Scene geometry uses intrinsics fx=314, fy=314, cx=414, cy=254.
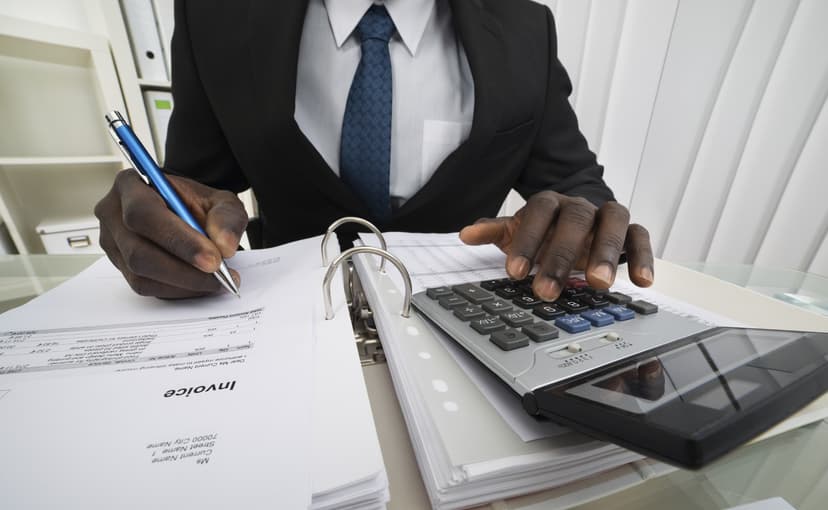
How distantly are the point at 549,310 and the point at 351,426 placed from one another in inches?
6.4

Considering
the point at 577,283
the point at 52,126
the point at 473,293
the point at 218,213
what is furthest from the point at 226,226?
the point at 52,126

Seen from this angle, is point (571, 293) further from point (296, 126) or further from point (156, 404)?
point (296, 126)

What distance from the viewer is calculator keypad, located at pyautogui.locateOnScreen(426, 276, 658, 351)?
0.20m

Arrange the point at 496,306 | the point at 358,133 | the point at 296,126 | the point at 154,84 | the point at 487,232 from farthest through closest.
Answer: the point at 154,84, the point at 358,133, the point at 296,126, the point at 487,232, the point at 496,306

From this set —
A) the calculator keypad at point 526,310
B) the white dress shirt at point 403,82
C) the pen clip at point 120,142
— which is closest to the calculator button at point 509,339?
the calculator keypad at point 526,310

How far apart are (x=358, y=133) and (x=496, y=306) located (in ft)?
1.51

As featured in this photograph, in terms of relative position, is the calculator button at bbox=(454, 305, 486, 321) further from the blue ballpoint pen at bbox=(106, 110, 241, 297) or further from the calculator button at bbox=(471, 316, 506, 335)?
the blue ballpoint pen at bbox=(106, 110, 241, 297)

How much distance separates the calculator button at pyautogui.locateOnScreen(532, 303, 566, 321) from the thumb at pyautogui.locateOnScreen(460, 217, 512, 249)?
0.14 m

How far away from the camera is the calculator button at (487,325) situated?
8.1 inches

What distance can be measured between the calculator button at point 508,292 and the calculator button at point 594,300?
0.17 feet

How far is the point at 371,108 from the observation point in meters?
0.58

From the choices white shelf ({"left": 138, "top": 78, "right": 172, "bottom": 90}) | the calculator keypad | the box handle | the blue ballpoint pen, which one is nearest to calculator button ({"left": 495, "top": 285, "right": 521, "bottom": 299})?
the calculator keypad

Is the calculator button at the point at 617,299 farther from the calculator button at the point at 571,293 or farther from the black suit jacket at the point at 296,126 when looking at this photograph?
the black suit jacket at the point at 296,126

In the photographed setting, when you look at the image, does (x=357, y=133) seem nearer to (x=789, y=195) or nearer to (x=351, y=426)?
(x=351, y=426)
